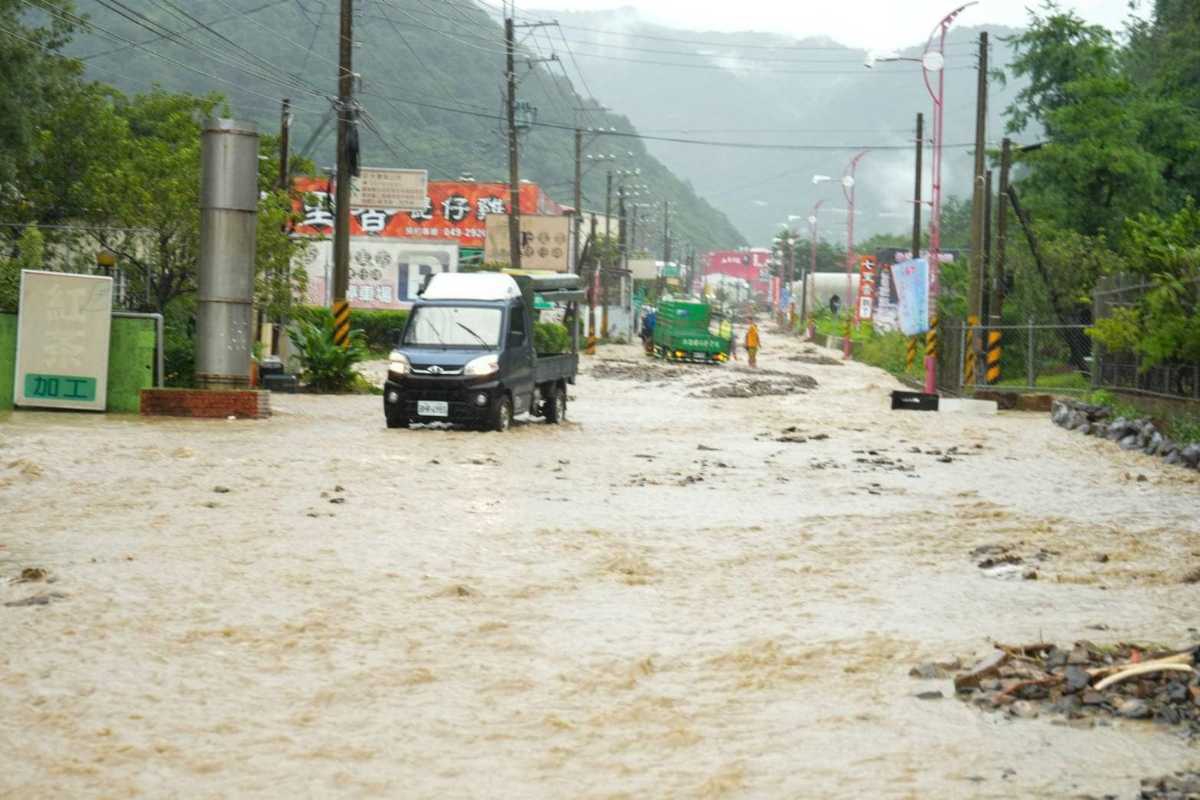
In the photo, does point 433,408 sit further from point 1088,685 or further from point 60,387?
point 1088,685

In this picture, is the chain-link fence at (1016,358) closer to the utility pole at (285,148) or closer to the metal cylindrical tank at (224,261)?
the metal cylindrical tank at (224,261)

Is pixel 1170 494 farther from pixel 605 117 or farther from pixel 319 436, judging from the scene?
pixel 605 117

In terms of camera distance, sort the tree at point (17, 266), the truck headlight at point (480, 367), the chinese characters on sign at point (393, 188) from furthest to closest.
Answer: the chinese characters on sign at point (393, 188) < the tree at point (17, 266) < the truck headlight at point (480, 367)

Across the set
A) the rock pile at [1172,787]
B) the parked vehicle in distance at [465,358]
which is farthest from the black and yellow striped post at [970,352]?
the rock pile at [1172,787]

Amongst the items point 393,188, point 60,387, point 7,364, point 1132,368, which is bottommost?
point 60,387

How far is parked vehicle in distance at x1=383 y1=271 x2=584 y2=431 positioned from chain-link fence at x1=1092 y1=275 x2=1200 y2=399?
9.29 m

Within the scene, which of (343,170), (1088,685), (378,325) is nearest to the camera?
(1088,685)

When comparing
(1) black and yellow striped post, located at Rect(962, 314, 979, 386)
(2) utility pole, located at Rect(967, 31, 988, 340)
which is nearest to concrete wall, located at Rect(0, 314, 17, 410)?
(2) utility pole, located at Rect(967, 31, 988, 340)

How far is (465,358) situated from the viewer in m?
25.0

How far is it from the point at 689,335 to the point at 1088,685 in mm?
59057

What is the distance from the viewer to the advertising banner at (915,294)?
47250mm

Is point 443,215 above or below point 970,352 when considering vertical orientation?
above

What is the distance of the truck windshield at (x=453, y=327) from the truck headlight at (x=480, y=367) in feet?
1.49

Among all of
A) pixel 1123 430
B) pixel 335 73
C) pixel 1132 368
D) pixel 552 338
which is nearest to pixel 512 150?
pixel 552 338
